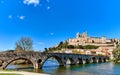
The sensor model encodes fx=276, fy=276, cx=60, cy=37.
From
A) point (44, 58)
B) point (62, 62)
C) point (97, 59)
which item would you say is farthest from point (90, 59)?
point (44, 58)

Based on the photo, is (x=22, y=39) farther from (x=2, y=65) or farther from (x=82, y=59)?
(x=2, y=65)

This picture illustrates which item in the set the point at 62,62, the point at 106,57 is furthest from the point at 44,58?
the point at 106,57

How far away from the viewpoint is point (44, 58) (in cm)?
7481

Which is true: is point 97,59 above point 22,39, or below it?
below

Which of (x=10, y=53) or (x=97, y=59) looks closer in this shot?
(x=10, y=53)

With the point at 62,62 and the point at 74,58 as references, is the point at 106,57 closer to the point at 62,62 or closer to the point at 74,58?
the point at 74,58

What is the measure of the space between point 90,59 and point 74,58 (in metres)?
16.8

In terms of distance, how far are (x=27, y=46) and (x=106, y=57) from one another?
46.1 meters

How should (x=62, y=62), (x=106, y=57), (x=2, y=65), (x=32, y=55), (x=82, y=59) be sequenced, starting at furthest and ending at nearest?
1. (x=106, y=57)
2. (x=82, y=59)
3. (x=62, y=62)
4. (x=32, y=55)
5. (x=2, y=65)

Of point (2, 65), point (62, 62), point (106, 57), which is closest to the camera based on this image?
point (2, 65)

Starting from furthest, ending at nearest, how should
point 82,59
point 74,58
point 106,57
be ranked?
1. point 106,57
2. point 82,59
3. point 74,58

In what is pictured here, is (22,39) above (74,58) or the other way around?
above

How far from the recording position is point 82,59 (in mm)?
101625

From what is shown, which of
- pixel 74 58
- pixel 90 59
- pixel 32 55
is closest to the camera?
pixel 32 55
